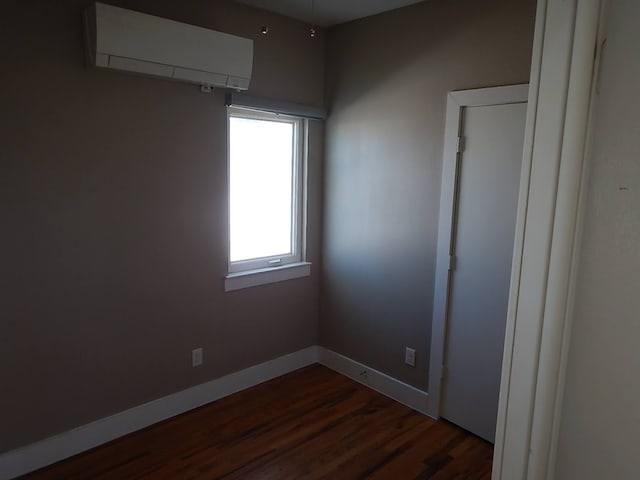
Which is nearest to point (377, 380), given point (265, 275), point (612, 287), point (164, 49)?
point (265, 275)

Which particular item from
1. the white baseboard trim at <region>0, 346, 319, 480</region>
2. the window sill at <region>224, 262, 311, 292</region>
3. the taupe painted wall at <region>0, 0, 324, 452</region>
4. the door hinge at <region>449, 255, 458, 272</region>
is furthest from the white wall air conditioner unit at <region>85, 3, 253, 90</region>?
the white baseboard trim at <region>0, 346, 319, 480</region>

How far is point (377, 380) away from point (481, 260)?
3.96 feet

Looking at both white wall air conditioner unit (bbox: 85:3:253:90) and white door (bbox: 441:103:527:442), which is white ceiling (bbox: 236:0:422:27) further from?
white door (bbox: 441:103:527:442)

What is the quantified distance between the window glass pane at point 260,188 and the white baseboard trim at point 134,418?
83 centimetres

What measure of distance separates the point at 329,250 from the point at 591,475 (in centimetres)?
272

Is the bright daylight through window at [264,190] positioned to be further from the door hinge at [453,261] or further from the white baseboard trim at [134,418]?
the door hinge at [453,261]

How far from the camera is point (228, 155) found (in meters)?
2.88

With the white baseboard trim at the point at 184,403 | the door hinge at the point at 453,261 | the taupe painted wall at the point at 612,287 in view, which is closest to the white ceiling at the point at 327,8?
the door hinge at the point at 453,261

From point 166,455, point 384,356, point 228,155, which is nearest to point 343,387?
point 384,356

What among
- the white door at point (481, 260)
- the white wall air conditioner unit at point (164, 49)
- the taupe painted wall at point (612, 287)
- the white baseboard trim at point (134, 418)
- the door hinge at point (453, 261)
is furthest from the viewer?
the door hinge at point (453, 261)

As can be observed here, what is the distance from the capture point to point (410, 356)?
3021 mm

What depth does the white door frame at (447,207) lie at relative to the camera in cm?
245

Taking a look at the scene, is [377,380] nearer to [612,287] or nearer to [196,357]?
[196,357]

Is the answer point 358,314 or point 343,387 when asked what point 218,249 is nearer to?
point 358,314
